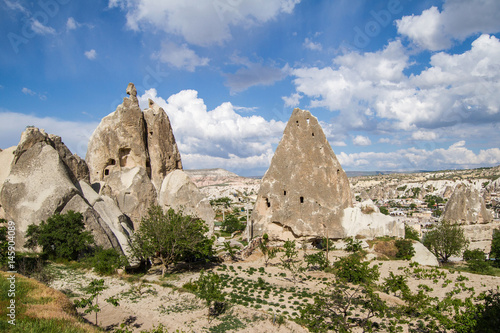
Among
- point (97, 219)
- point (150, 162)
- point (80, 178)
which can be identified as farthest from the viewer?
point (150, 162)

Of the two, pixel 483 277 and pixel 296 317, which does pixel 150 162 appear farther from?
Result: pixel 483 277

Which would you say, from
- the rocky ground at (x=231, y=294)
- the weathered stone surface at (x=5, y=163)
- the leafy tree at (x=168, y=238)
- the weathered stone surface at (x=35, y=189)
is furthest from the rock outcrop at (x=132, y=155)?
the rocky ground at (x=231, y=294)

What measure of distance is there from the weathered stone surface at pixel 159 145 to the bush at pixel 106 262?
11.7 metres

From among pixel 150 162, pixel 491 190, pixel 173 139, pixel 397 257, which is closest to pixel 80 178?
pixel 150 162

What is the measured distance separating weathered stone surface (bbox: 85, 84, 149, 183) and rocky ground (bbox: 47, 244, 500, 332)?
12.7 meters

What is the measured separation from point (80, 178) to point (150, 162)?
6409 millimetres

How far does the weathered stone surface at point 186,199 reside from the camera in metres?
25.8

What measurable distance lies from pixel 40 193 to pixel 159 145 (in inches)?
474

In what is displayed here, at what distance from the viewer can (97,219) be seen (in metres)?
19.6

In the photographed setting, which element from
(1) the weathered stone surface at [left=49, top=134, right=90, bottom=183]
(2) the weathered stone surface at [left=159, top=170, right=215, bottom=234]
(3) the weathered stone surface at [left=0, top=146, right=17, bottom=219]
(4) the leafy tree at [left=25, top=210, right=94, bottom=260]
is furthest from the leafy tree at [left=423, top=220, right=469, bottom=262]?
(3) the weathered stone surface at [left=0, top=146, right=17, bottom=219]

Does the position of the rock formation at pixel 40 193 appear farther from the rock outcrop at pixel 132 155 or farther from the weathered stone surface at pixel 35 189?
the rock outcrop at pixel 132 155

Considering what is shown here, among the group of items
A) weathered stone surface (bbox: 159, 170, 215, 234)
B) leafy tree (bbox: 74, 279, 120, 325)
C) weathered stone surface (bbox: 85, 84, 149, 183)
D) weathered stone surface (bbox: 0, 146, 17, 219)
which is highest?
weathered stone surface (bbox: 85, 84, 149, 183)

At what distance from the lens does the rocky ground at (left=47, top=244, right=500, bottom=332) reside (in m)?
12.0

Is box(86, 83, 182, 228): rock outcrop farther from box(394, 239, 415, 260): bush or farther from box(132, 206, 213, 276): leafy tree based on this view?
box(394, 239, 415, 260): bush
